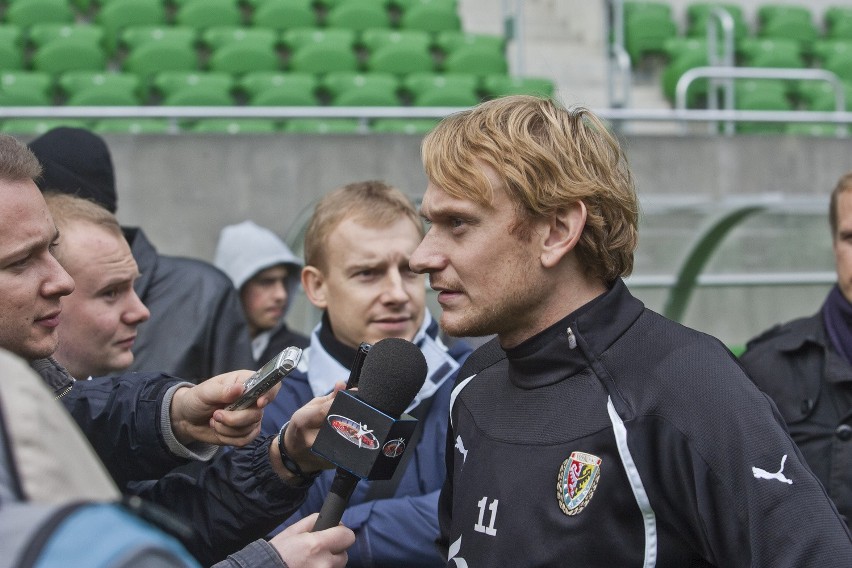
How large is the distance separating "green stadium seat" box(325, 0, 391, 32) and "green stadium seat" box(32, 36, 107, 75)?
8.04ft

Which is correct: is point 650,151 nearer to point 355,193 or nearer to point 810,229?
point 810,229

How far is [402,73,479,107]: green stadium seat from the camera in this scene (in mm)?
9430

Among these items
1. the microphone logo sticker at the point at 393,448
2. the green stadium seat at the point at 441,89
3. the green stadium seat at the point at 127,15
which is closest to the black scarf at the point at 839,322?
the microphone logo sticker at the point at 393,448

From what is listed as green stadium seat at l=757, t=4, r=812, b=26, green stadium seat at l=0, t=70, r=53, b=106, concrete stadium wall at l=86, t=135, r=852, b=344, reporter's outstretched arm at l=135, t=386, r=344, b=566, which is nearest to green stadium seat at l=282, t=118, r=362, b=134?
concrete stadium wall at l=86, t=135, r=852, b=344

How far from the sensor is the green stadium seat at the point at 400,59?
34.1 ft

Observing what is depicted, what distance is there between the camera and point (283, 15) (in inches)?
434

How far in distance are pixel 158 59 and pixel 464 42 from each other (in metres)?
2.92

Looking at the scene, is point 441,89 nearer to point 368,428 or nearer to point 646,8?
point 646,8

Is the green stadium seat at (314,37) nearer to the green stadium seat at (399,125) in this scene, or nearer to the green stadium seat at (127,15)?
the green stadium seat at (127,15)

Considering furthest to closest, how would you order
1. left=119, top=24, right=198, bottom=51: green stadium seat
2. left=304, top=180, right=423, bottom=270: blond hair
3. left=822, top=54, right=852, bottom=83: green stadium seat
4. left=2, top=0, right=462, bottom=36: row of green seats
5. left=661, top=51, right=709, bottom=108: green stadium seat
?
left=822, top=54, right=852, bottom=83: green stadium seat < left=661, top=51, right=709, bottom=108: green stadium seat < left=2, top=0, right=462, bottom=36: row of green seats < left=119, top=24, right=198, bottom=51: green stadium seat < left=304, top=180, right=423, bottom=270: blond hair

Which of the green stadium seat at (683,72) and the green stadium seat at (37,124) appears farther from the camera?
the green stadium seat at (683,72)

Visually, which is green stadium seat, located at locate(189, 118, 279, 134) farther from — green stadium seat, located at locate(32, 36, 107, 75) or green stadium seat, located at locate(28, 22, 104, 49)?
green stadium seat, located at locate(28, 22, 104, 49)

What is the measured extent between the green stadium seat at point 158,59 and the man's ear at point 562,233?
26.0 feet

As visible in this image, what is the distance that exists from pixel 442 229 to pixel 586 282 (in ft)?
1.03
